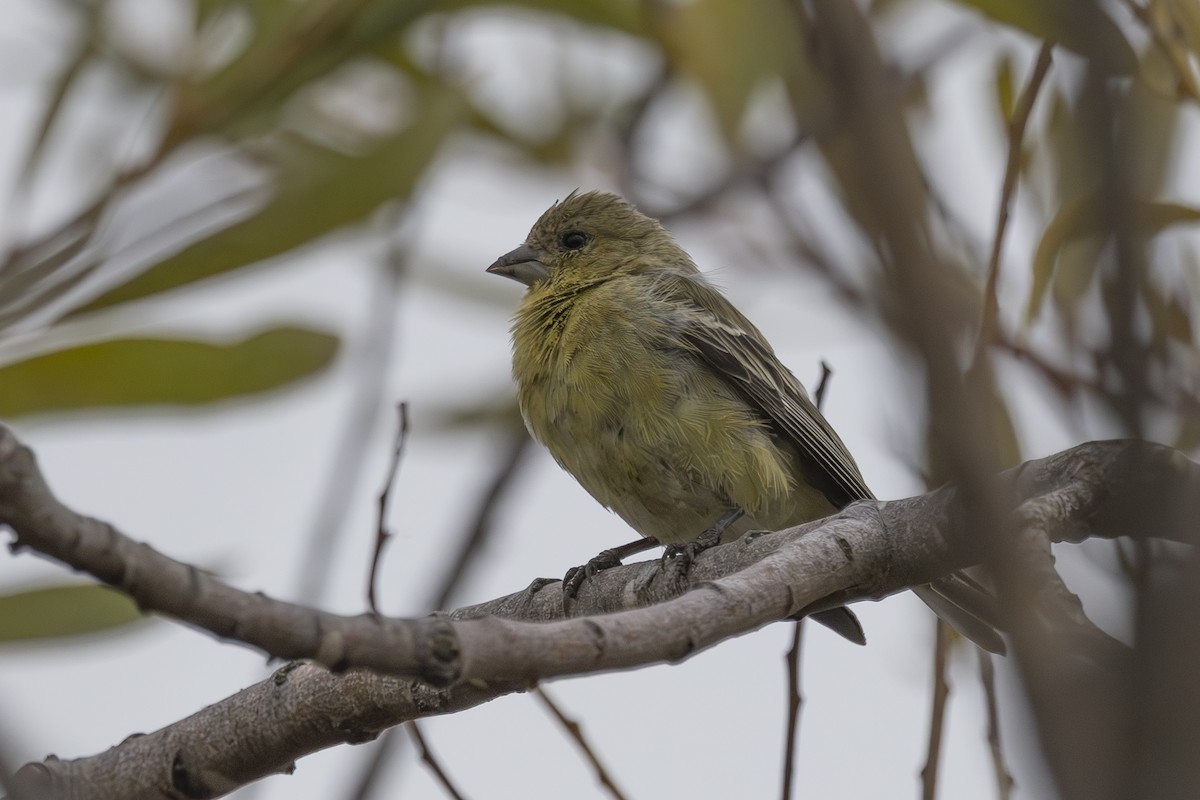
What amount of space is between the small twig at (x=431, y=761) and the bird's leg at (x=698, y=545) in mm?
855

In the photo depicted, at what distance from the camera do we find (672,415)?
5262mm

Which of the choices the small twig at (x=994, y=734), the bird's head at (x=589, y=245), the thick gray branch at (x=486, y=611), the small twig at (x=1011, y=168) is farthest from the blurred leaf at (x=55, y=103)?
the bird's head at (x=589, y=245)

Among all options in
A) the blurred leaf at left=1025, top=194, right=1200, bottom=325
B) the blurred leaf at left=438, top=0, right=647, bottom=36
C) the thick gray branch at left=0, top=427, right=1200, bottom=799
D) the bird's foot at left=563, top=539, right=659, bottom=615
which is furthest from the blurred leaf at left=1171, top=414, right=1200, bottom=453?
the blurred leaf at left=438, top=0, right=647, bottom=36

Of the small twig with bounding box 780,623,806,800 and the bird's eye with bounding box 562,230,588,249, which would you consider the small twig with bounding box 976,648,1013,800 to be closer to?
the small twig with bounding box 780,623,806,800

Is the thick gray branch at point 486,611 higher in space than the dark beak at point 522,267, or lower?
lower

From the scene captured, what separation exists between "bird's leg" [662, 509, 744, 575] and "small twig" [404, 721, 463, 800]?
855 mm

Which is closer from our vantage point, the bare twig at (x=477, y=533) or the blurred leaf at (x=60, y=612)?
the blurred leaf at (x=60, y=612)

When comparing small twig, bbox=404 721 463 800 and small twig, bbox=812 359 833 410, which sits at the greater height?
small twig, bbox=812 359 833 410

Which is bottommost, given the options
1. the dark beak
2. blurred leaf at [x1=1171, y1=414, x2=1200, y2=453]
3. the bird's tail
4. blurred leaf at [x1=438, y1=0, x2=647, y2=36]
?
blurred leaf at [x1=1171, y1=414, x2=1200, y2=453]

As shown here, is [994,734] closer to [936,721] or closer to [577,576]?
[936,721]

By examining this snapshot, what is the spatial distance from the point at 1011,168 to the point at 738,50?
150 cm

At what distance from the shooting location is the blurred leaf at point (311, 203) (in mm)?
3191

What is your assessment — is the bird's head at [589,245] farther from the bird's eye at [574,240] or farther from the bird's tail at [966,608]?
the bird's tail at [966,608]

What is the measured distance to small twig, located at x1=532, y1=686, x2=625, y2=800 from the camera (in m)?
3.45
